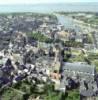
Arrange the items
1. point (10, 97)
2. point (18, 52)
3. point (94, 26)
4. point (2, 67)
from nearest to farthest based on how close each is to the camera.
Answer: point (10, 97) → point (2, 67) → point (18, 52) → point (94, 26)

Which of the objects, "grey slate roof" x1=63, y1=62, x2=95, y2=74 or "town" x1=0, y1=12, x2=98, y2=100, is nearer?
"town" x1=0, y1=12, x2=98, y2=100

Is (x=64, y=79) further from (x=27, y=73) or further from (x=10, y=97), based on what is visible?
(x=10, y=97)

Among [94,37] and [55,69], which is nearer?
[55,69]

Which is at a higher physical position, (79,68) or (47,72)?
(79,68)

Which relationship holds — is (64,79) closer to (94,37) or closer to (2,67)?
(2,67)

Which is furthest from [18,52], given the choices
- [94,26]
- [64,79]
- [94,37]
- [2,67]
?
[94,26]

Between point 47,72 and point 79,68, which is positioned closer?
point 47,72

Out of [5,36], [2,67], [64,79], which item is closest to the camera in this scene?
[64,79]

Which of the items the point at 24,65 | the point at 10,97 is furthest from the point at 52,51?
the point at 10,97

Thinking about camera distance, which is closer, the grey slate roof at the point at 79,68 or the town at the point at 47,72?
the town at the point at 47,72
